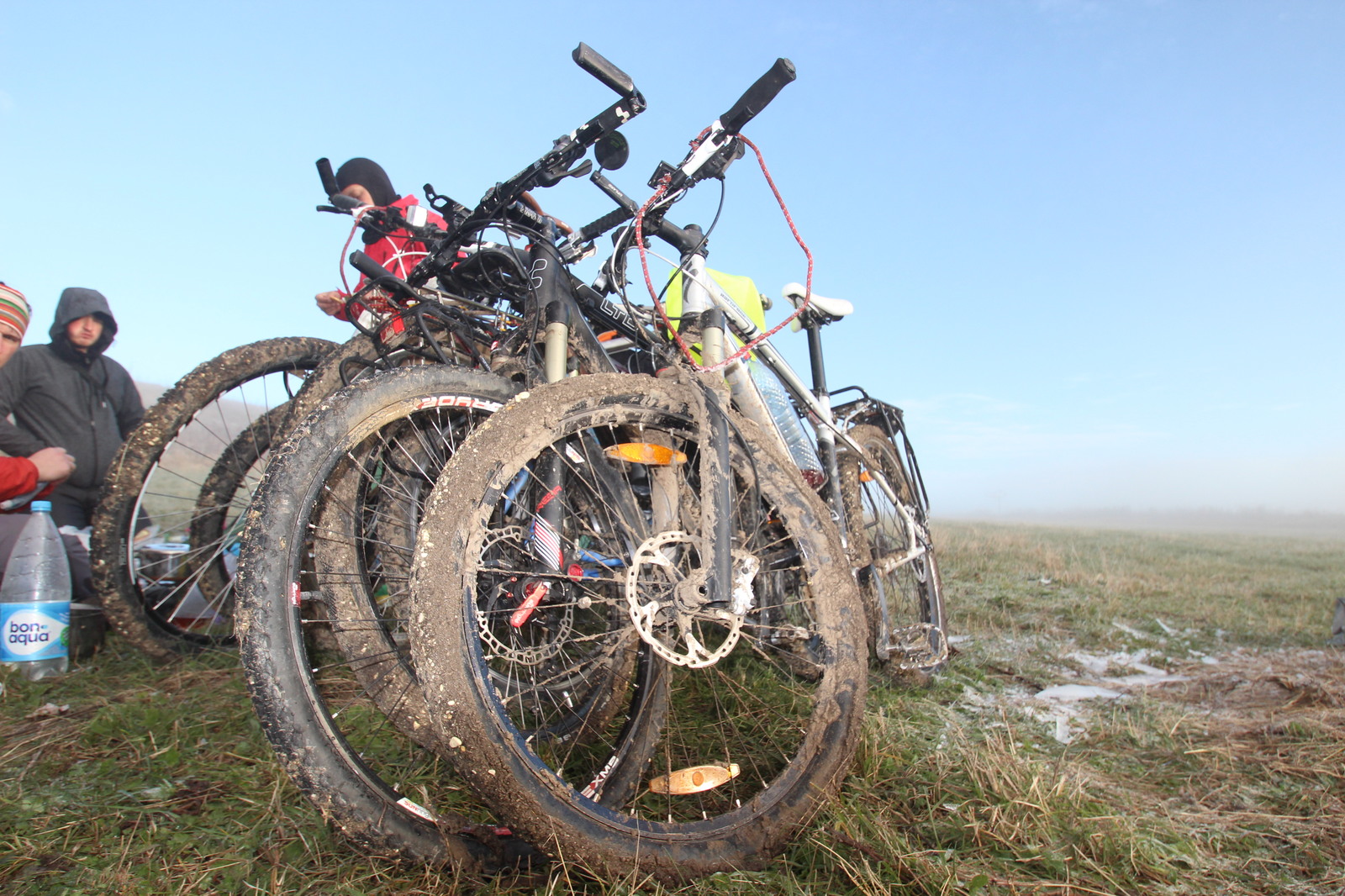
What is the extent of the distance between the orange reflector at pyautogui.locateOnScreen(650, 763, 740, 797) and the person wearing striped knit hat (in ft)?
12.8

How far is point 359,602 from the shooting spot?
2150 millimetres

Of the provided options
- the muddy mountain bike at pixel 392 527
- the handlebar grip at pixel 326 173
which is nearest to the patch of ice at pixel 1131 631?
the muddy mountain bike at pixel 392 527

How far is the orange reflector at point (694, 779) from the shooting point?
5.79 feet

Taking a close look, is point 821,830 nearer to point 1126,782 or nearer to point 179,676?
point 1126,782

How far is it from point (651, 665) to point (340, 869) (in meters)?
0.90

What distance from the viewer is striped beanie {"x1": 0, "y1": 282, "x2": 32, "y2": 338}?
393 cm

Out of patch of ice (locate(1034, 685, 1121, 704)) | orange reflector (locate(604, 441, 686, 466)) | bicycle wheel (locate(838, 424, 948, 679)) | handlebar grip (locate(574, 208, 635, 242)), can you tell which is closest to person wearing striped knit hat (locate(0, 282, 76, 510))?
handlebar grip (locate(574, 208, 635, 242))

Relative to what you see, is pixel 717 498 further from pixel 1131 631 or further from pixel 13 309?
pixel 1131 631

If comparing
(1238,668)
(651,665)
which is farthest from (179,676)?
(1238,668)

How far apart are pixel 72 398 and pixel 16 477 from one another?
1108 millimetres

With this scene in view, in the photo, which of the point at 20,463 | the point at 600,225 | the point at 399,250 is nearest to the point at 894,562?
the point at 600,225

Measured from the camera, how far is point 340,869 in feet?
5.15

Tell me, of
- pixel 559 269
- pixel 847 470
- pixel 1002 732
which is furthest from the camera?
pixel 847 470

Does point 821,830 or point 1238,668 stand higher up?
point 821,830
